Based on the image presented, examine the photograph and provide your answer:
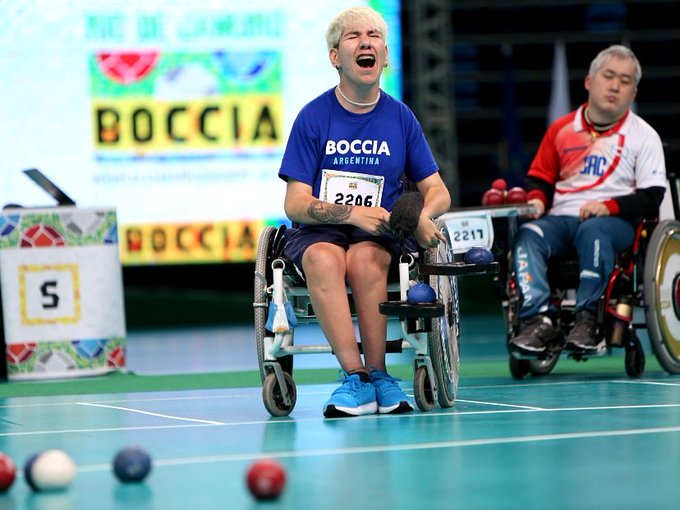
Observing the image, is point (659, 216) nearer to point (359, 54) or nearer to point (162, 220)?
point (359, 54)

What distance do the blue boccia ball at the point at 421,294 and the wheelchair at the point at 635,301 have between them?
1437 mm

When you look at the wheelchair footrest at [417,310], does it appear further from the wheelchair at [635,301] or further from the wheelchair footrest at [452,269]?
the wheelchair at [635,301]

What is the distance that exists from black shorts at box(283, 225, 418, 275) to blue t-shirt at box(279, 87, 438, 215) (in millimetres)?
141

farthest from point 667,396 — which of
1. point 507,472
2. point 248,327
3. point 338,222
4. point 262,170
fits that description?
point 248,327

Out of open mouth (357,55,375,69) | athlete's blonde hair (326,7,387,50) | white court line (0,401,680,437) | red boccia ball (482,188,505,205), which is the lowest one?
white court line (0,401,680,437)

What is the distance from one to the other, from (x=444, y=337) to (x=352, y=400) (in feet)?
1.29

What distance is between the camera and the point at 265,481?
91.9 inches

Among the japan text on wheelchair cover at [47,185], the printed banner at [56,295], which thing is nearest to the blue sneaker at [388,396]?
the printed banner at [56,295]

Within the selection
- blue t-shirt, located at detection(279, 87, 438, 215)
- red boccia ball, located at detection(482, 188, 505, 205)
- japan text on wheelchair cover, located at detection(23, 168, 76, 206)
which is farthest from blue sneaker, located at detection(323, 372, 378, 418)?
japan text on wheelchair cover, located at detection(23, 168, 76, 206)

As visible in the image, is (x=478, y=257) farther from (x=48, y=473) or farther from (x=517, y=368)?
(x=48, y=473)

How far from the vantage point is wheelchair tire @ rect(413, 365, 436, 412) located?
12.8 ft

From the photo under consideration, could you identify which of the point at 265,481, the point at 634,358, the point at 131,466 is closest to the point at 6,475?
the point at 131,466

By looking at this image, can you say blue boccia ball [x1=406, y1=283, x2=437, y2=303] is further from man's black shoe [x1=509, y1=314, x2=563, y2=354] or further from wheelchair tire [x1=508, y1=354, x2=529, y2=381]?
wheelchair tire [x1=508, y1=354, x2=529, y2=381]

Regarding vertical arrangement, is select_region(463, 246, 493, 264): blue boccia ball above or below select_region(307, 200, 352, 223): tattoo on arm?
below
